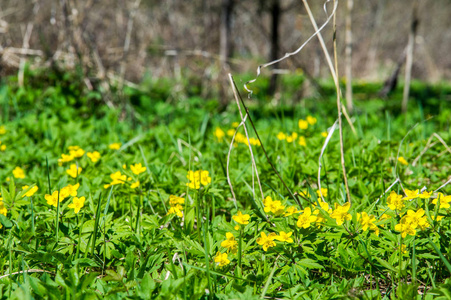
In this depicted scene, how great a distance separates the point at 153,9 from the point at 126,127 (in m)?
5.81

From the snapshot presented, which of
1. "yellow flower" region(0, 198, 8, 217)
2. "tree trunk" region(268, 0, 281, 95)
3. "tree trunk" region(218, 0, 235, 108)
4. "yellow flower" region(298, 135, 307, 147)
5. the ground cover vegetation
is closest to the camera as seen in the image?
the ground cover vegetation

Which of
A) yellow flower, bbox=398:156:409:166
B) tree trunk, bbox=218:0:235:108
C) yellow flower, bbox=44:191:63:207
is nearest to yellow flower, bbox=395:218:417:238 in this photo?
yellow flower, bbox=398:156:409:166

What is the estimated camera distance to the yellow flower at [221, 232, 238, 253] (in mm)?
1308

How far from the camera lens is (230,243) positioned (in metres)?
1.31

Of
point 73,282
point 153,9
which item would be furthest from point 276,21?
point 73,282

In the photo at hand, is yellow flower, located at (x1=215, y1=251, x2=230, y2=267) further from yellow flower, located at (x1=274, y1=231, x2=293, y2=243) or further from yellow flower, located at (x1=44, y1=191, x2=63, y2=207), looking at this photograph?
yellow flower, located at (x1=44, y1=191, x2=63, y2=207)

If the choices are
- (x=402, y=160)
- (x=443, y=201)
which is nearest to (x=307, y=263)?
(x=443, y=201)

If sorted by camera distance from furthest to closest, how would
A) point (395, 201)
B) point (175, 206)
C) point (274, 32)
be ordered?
point (274, 32) → point (175, 206) → point (395, 201)

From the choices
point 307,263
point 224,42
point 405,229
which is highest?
point 224,42

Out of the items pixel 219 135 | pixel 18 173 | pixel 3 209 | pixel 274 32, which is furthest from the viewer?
pixel 274 32

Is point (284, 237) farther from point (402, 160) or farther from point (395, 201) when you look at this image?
point (402, 160)

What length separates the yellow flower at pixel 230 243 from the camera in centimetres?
131

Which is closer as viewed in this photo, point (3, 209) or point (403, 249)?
point (403, 249)

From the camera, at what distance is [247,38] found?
32.8 feet
